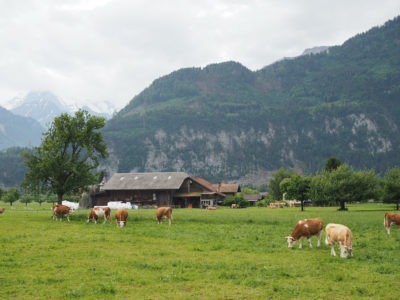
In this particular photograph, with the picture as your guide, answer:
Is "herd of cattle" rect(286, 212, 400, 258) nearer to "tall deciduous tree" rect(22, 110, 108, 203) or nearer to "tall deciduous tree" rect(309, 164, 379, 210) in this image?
"tall deciduous tree" rect(22, 110, 108, 203)

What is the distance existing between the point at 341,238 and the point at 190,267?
25.0 ft

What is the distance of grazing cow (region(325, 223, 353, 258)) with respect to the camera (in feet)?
64.5

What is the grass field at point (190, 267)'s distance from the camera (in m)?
14.0

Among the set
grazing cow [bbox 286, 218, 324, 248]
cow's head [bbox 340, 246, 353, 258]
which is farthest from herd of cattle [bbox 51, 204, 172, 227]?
cow's head [bbox 340, 246, 353, 258]

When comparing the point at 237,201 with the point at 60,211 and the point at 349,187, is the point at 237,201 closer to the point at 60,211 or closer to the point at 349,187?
the point at 349,187

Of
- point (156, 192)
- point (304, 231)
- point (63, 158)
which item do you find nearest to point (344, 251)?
point (304, 231)

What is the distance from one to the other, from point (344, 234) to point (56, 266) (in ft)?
43.5

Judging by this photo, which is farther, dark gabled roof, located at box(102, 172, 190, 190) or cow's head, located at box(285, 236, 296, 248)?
dark gabled roof, located at box(102, 172, 190, 190)

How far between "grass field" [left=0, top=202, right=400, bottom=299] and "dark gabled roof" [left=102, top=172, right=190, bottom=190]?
215 feet

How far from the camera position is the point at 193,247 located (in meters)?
22.8

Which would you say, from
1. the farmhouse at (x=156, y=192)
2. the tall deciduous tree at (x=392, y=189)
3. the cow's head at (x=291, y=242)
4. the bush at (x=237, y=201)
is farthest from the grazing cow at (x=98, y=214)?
the bush at (x=237, y=201)

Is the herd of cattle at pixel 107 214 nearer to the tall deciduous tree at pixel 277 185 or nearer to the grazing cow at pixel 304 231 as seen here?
the grazing cow at pixel 304 231

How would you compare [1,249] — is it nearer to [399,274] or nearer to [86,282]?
[86,282]

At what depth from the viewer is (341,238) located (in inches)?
795
